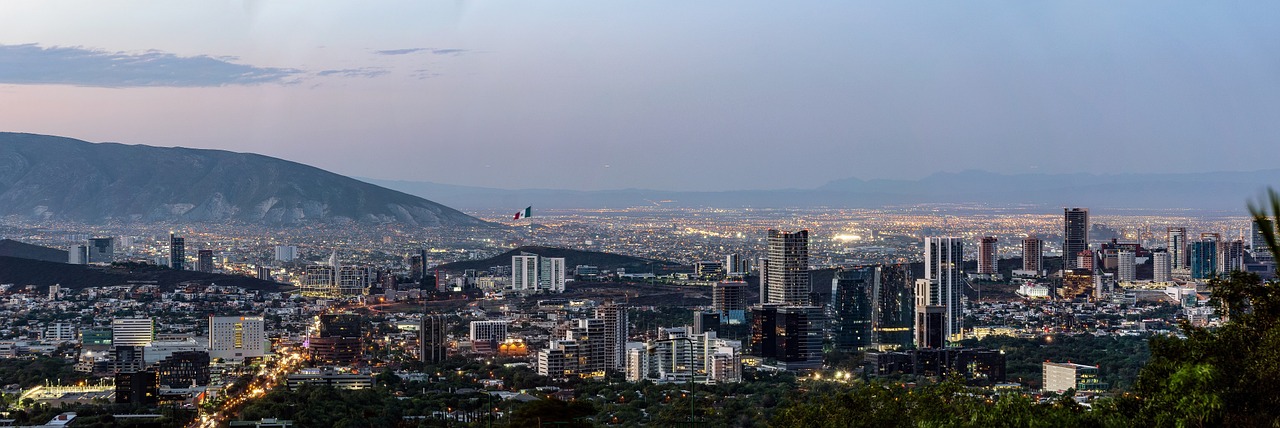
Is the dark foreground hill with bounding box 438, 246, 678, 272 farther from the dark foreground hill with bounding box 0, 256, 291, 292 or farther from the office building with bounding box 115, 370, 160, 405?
the office building with bounding box 115, 370, 160, 405

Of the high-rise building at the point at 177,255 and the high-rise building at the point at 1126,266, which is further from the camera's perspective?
the high-rise building at the point at 177,255

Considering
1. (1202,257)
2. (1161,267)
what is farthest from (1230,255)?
(1161,267)

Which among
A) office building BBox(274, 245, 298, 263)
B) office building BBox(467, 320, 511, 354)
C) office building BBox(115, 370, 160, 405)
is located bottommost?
office building BBox(467, 320, 511, 354)

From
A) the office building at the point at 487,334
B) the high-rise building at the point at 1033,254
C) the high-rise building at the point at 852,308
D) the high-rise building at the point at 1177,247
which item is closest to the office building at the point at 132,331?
the office building at the point at 487,334

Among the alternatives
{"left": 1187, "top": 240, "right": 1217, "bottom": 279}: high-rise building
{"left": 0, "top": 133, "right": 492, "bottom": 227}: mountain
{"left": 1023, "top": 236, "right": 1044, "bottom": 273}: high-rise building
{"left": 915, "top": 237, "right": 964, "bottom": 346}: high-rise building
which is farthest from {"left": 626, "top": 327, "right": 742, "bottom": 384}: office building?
{"left": 0, "top": 133, "right": 492, "bottom": 227}: mountain

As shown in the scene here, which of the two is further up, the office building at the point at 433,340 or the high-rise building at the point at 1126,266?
the high-rise building at the point at 1126,266

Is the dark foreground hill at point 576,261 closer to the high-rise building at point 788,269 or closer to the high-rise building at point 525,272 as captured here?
the high-rise building at point 525,272
